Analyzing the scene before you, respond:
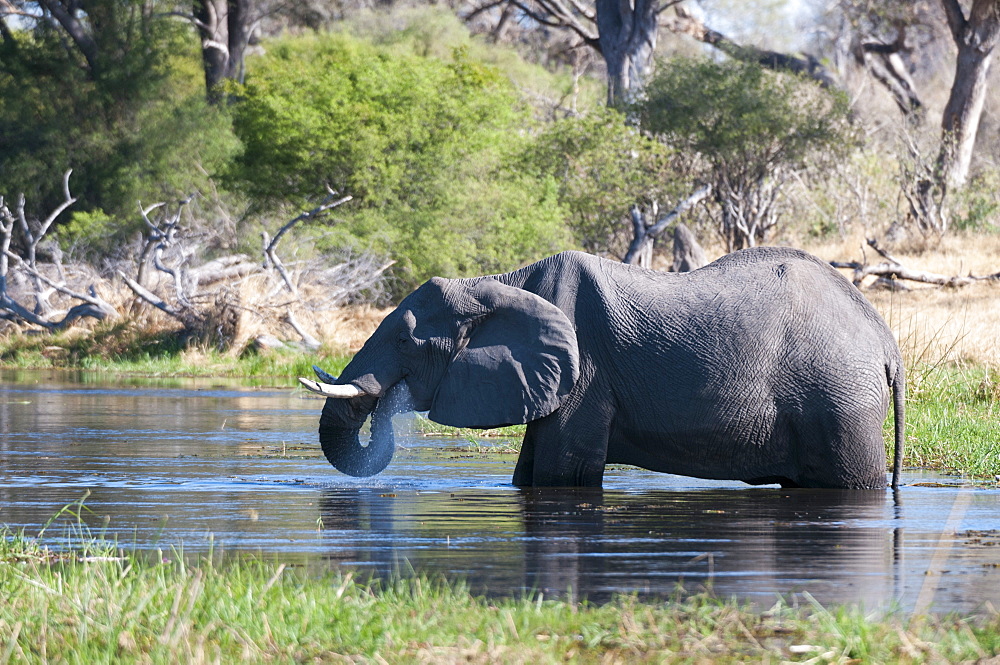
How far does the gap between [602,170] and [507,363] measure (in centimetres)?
2343

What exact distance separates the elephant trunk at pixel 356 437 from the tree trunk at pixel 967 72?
88.8ft

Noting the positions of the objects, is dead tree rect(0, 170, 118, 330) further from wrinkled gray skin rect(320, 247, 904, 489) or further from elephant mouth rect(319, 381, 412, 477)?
wrinkled gray skin rect(320, 247, 904, 489)

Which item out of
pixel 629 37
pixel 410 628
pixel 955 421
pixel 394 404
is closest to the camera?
pixel 410 628

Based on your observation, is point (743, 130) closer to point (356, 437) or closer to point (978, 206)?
point (978, 206)

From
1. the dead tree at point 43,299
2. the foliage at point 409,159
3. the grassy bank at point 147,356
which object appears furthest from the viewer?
the foliage at point 409,159

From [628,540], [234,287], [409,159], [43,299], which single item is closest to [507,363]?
[628,540]

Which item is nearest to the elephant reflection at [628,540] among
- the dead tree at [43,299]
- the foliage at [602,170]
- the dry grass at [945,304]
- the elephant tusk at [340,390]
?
the elephant tusk at [340,390]

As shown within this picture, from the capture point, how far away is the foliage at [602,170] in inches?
1276

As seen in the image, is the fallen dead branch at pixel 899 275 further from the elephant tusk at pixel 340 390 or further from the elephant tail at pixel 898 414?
the elephant tusk at pixel 340 390

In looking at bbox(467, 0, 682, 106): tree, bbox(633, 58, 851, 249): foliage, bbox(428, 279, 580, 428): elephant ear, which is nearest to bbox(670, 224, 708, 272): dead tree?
bbox(633, 58, 851, 249): foliage

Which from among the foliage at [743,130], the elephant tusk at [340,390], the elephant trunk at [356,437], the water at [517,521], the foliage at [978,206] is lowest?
the water at [517,521]

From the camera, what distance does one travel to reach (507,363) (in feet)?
31.8

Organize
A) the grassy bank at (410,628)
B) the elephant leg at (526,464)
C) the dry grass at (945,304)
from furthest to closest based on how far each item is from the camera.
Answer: the dry grass at (945,304) < the elephant leg at (526,464) < the grassy bank at (410,628)

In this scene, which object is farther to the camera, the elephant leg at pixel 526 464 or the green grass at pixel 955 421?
the green grass at pixel 955 421
